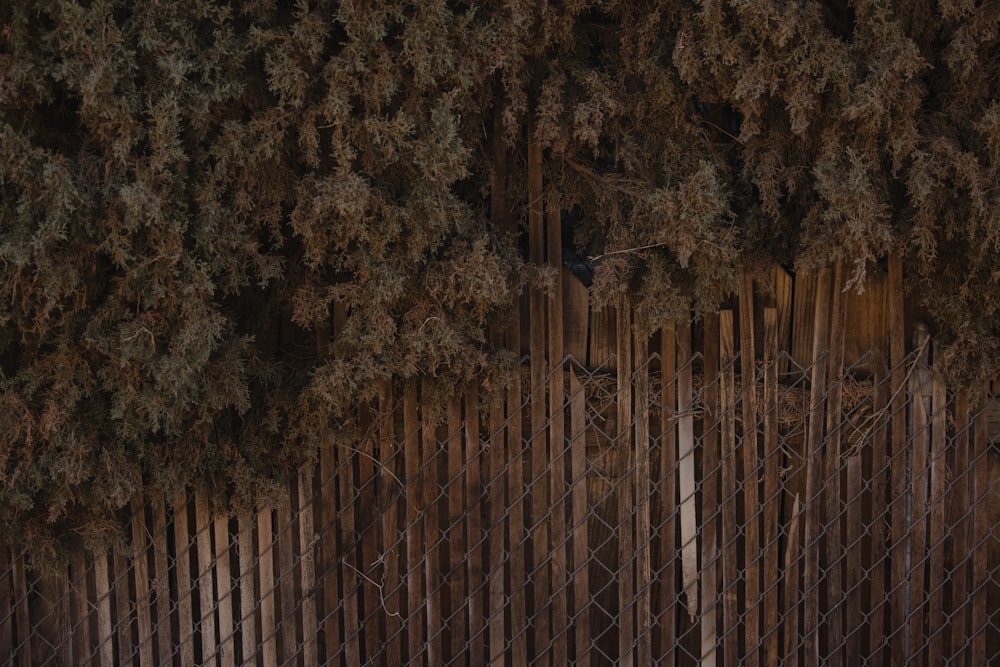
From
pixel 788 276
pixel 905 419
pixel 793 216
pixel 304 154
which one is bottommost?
pixel 905 419

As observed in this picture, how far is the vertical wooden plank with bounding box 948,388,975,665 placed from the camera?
2.91 meters

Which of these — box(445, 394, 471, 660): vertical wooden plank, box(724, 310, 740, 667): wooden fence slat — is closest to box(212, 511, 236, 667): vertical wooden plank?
box(445, 394, 471, 660): vertical wooden plank

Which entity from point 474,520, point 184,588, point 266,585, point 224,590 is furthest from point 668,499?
point 184,588

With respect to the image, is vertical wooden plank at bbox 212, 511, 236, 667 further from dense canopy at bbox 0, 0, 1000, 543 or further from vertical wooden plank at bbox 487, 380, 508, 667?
vertical wooden plank at bbox 487, 380, 508, 667

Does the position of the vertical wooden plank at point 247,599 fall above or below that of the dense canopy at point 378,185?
below

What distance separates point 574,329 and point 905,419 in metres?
1.09

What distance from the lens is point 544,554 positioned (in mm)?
2955

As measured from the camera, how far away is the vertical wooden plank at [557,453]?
2893 millimetres

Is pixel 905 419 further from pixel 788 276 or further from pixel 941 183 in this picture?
pixel 941 183

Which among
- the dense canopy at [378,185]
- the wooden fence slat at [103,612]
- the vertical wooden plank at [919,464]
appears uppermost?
the dense canopy at [378,185]

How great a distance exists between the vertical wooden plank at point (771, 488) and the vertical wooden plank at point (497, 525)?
0.84 m

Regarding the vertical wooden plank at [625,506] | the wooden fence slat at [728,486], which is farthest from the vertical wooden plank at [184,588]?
the wooden fence slat at [728,486]

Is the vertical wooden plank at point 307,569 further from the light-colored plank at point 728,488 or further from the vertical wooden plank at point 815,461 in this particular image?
the vertical wooden plank at point 815,461

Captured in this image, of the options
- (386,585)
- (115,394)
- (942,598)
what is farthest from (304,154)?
(942,598)
